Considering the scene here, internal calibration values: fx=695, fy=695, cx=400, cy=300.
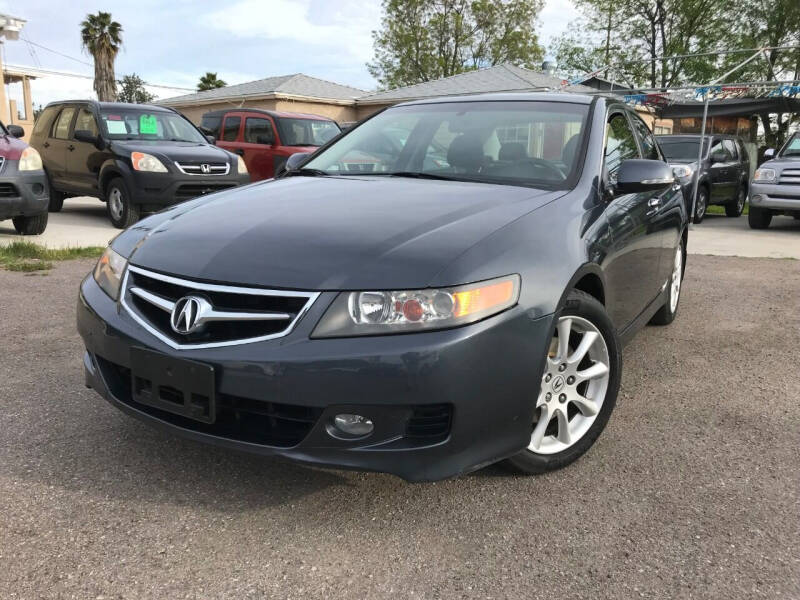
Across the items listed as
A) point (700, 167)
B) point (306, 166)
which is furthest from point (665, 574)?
point (700, 167)

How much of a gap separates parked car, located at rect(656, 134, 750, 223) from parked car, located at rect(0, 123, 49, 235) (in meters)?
10.0

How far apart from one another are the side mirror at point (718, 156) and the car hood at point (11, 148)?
38.2ft

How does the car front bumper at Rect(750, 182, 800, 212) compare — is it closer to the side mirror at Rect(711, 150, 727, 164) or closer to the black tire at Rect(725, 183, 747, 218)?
the side mirror at Rect(711, 150, 727, 164)

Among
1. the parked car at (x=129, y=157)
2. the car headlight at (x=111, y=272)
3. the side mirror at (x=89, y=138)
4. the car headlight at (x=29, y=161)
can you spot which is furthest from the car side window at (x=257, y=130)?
the car headlight at (x=111, y=272)

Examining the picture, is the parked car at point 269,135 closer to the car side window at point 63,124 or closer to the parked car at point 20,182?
the car side window at point 63,124

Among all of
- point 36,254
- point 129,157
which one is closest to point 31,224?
point 129,157

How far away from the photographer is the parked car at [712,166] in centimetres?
1297

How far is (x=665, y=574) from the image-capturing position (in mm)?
2035

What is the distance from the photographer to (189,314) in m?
2.18

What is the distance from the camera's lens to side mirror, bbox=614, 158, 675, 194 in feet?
10.0

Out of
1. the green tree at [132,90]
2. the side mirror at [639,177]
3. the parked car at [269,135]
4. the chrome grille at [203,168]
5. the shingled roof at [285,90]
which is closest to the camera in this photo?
the side mirror at [639,177]

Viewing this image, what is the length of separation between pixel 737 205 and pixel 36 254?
1310 centimetres

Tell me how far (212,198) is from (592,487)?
1.98 meters

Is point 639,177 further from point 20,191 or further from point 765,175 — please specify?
Result: point 765,175
